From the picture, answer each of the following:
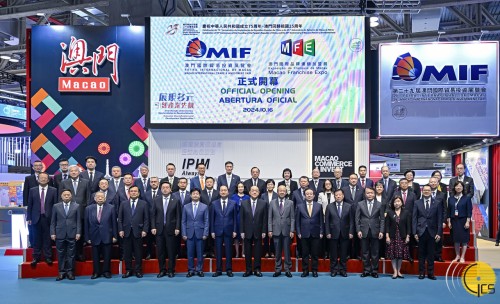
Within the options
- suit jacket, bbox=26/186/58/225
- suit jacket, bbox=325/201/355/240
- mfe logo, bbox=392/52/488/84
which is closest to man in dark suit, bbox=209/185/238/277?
suit jacket, bbox=325/201/355/240

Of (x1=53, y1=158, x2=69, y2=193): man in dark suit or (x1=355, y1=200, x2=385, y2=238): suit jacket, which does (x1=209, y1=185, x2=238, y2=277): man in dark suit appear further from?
(x1=53, y1=158, x2=69, y2=193): man in dark suit

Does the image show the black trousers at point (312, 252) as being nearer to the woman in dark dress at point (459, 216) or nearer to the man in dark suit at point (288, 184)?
the man in dark suit at point (288, 184)

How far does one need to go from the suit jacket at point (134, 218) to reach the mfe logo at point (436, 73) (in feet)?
19.3

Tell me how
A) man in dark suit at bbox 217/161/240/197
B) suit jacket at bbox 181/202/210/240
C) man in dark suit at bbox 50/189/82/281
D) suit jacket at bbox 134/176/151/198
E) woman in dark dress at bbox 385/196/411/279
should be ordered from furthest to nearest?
man in dark suit at bbox 217/161/240/197
suit jacket at bbox 134/176/151/198
suit jacket at bbox 181/202/210/240
woman in dark dress at bbox 385/196/411/279
man in dark suit at bbox 50/189/82/281

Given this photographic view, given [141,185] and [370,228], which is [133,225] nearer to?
[141,185]

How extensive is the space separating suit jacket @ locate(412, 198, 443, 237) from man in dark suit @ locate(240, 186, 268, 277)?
2.50m

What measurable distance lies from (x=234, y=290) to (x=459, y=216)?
4.25 meters

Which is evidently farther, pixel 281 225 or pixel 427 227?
pixel 281 225

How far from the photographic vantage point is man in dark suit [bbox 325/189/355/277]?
9.52 metres

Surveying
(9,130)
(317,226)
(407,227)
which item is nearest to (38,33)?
(317,226)

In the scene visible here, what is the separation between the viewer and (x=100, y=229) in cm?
917

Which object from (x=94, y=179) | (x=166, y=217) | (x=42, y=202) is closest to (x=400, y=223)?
(x=166, y=217)

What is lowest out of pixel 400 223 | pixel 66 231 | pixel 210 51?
pixel 66 231

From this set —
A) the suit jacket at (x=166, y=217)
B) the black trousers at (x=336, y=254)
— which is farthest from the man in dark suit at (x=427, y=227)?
the suit jacket at (x=166, y=217)
